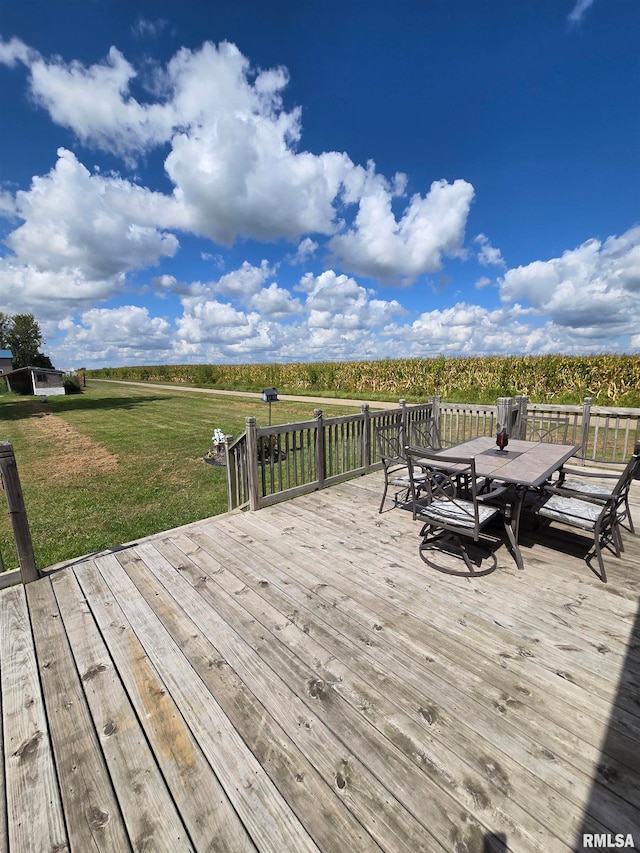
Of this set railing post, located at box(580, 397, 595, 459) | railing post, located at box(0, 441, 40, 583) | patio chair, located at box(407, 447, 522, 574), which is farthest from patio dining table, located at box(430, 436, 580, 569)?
railing post, located at box(0, 441, 40, 583)

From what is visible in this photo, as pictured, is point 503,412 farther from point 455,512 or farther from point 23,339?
point 23,339

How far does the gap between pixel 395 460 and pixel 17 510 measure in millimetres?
3494

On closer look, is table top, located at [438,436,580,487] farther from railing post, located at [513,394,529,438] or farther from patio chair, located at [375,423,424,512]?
railing post, located at [513,394,529,438]

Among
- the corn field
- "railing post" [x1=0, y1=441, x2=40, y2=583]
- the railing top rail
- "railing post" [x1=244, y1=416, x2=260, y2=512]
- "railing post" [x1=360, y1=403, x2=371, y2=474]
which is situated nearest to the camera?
"railing post" [x1=0, y1=441, x2=40, y2=583]

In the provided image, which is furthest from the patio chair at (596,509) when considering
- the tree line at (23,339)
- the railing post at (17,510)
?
the tree line at (23,339)

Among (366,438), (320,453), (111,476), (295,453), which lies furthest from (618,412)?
(111,476)

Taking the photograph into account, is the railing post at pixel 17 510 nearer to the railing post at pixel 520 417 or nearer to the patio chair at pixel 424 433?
the patio chair at pixel 424 433

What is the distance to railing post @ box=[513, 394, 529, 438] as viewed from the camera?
693cm

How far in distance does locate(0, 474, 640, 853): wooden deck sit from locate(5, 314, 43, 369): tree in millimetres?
60650

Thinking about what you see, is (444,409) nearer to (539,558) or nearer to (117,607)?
(539,558)

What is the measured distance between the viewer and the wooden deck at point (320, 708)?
1293mm

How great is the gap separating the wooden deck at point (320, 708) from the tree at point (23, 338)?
60650 mm

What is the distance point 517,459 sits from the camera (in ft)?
12.0

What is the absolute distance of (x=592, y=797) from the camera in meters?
1.35
